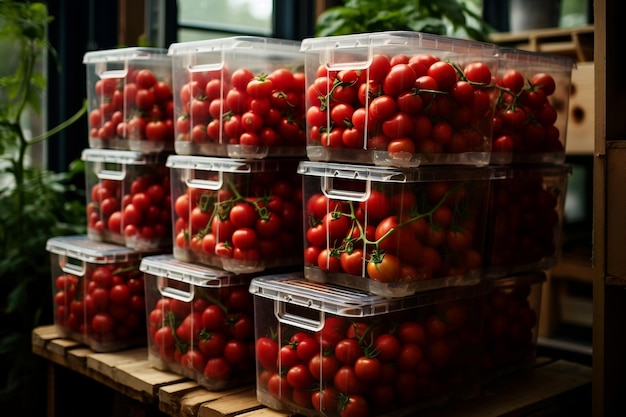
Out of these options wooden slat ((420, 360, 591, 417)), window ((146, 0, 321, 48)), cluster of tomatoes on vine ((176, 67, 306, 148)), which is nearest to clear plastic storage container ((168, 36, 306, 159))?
cluster of tomatoes on vine ((176, 67, 306, 148))

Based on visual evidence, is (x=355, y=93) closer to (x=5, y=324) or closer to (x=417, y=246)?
(x=417, y=246)

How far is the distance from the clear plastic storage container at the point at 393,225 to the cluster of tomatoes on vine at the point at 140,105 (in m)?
0.52

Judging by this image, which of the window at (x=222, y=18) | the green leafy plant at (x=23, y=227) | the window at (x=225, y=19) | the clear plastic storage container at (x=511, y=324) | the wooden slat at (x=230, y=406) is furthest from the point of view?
the window at (x=222, y=18)

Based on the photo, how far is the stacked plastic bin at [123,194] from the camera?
1997 mm

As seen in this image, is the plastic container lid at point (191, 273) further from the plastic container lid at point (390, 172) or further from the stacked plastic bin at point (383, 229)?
the plastic container lid at point (390, 172)

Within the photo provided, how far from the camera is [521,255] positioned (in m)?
1.84

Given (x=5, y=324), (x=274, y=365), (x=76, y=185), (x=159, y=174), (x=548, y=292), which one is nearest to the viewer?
(x=274, y=365)

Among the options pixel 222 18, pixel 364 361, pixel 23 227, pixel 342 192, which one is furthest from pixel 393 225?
pixel 222 18

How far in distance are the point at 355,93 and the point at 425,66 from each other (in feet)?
0.48

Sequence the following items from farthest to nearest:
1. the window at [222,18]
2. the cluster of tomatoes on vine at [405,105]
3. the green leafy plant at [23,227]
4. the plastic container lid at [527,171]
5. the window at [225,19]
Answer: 1. the window at [222,18]
2. the window at [225,19]
3. the green leafy plant at [23,227]
4. the plastic container lid at [527,171]
5. the cluster of tomatoes on vine at [405,105]

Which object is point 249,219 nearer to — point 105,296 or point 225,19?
point 105,296

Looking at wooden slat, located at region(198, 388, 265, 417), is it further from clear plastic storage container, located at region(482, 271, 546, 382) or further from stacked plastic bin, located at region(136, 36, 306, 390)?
clear plastic storage container, located at region(482, 271, 546, 382)

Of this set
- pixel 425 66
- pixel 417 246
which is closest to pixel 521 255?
pixel 417 246

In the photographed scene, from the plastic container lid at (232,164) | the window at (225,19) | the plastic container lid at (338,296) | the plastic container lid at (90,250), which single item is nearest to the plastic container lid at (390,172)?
the plastic container lid at (232,164)
